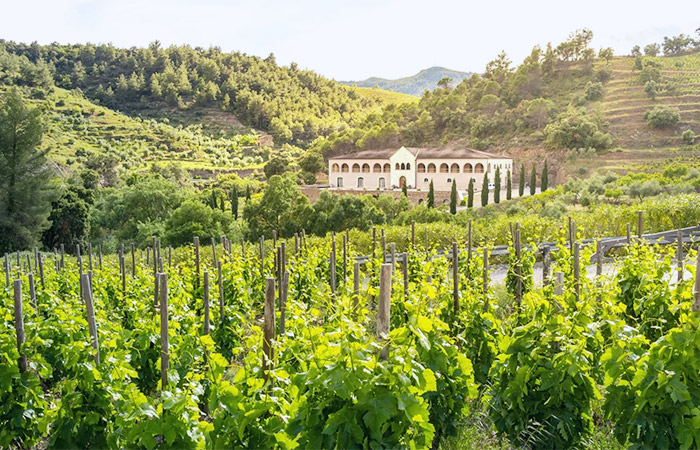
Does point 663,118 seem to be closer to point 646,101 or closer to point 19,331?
point 646,101

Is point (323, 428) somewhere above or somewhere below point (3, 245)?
above

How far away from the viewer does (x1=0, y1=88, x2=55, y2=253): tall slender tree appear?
32.2 meters

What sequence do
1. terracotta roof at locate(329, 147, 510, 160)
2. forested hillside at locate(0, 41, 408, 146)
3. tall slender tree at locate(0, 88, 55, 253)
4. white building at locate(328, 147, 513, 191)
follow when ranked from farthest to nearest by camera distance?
forested hillside at locate(0, 41, 408, 146) → terracotta roof at locate(329, 147, 510, 160) → white building at locate(328, 147, 513, 191) → tall slender tree at locate(0, 88, 55, 253)

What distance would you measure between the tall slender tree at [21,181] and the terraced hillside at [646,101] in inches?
2072

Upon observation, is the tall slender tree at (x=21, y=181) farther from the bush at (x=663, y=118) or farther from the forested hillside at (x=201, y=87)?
the forested hillside at (x=201, y=87)

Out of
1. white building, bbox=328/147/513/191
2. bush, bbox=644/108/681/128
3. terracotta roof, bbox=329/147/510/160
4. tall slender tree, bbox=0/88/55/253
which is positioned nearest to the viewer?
tall slender tree, bbox=0/88/55/253

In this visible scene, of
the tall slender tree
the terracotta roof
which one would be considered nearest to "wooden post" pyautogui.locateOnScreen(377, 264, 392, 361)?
the tall slender tree

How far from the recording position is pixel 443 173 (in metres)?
55.9

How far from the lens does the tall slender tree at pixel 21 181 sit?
1268 inches

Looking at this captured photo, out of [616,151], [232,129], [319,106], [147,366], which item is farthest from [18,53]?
[147,366]

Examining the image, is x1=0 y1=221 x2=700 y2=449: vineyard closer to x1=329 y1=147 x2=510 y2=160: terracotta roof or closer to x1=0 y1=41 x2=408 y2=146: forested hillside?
x1=329 y1=147 x2=510 y2=160: terracotta roof

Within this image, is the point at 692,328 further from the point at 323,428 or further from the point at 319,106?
the point at 319,106

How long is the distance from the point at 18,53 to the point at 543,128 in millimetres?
107100

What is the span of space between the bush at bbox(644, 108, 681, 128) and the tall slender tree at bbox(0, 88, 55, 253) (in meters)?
56.5
